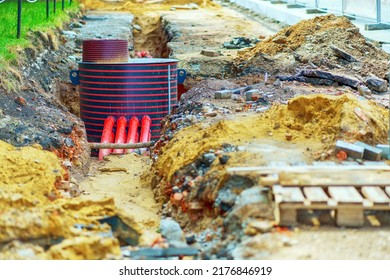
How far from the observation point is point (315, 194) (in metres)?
5.92

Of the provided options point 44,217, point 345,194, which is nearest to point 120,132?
point 44,217

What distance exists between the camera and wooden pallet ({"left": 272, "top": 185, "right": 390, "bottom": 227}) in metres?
5.75

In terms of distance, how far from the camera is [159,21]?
24266mm

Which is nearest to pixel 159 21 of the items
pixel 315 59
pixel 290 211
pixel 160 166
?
pixel 315 59

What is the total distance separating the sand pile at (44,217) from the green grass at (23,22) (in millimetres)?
3994

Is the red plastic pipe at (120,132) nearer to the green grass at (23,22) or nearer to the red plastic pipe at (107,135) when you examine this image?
the red plastic pipe at (107,135)

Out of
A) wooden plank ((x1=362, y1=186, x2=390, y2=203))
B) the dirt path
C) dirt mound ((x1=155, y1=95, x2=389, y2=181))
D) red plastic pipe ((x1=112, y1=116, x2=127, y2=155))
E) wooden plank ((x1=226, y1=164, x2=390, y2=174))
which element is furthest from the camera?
red plastic pipe ((x1=112, y1=116, x2=127, y2=155))

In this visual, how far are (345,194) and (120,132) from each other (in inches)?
280

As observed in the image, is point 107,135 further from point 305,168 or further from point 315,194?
point 315,194

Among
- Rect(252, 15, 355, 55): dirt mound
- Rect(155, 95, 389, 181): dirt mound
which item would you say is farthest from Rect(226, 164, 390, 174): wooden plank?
Rect(252, 15, 355, 55): dirt mound

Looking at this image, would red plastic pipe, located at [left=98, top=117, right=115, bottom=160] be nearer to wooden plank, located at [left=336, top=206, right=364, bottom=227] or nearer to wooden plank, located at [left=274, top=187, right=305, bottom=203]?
wooden plank, located at [left=274, top=187, right=305, bottom=203]

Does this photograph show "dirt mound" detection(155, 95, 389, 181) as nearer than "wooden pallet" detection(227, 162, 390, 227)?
No

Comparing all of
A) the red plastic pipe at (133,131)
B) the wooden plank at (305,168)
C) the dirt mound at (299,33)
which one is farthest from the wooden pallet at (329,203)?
the dirt mound at (299,33)

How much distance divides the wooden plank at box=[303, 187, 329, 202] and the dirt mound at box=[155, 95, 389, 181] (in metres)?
1.32
